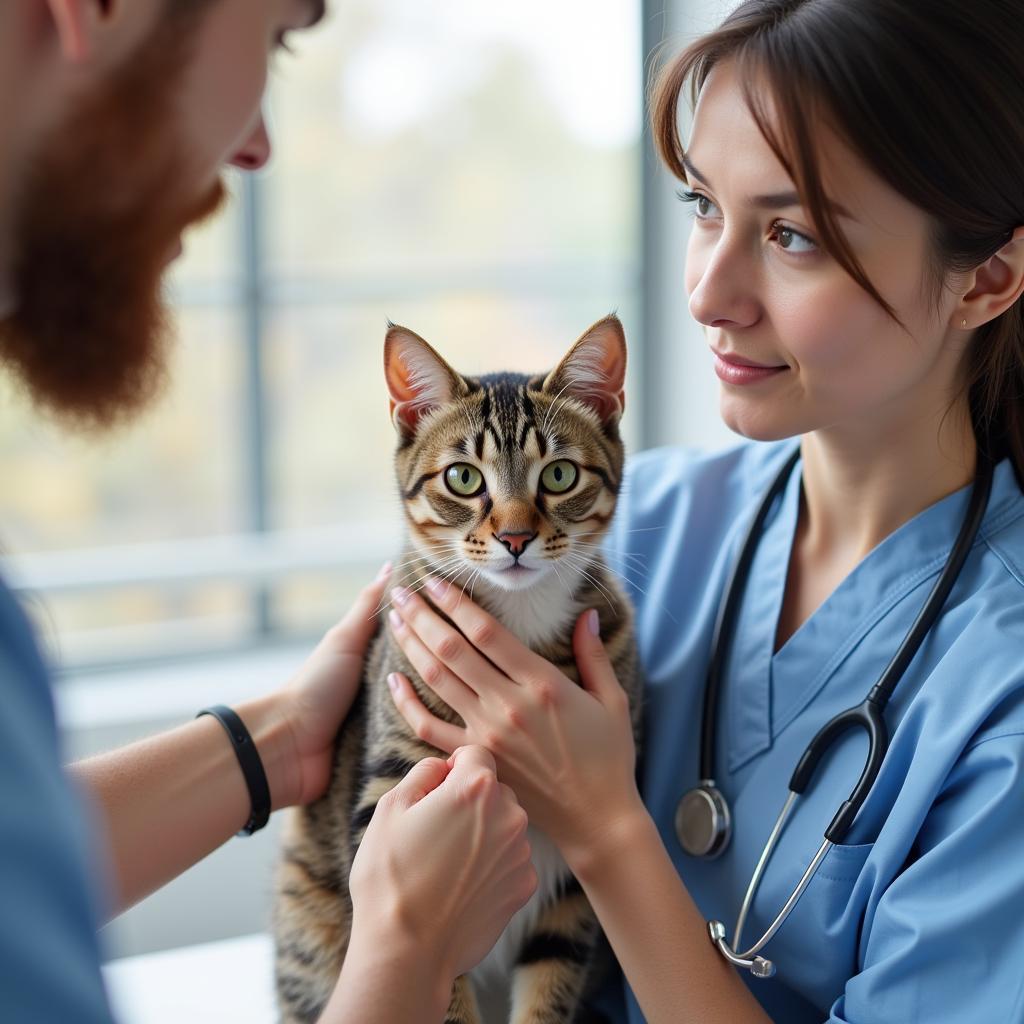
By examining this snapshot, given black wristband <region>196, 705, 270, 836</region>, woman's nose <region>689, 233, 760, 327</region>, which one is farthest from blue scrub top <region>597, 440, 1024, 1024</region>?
black wristband <region>196, 705, 270, 836</region>

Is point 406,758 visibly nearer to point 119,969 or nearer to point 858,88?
point 119,969

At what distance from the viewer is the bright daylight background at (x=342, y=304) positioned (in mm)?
2498

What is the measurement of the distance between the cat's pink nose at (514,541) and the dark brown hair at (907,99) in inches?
17.5

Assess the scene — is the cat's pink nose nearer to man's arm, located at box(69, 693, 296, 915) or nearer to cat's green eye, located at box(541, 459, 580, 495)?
cat's green eye, located at box(541, 459, 580, 495)

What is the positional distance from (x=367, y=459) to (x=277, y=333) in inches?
30.1

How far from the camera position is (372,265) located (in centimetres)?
285

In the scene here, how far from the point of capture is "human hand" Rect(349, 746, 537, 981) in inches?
37.9

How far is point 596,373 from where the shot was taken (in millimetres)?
1336

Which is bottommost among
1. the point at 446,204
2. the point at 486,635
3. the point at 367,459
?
the point at 367,459

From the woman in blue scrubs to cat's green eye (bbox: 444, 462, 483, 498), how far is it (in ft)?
0.42

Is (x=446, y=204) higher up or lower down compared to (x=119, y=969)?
higher up

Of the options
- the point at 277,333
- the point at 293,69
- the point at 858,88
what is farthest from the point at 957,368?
the point at 293,69

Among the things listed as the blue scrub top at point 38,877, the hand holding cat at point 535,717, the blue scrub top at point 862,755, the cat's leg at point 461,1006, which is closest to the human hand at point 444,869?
the hand holding cat at point 535,717

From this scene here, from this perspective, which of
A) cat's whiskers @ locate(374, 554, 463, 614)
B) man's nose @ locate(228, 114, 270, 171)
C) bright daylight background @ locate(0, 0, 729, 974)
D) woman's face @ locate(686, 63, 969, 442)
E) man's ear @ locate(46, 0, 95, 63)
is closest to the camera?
man's ear @ locate(46, 0, 95, 63)
